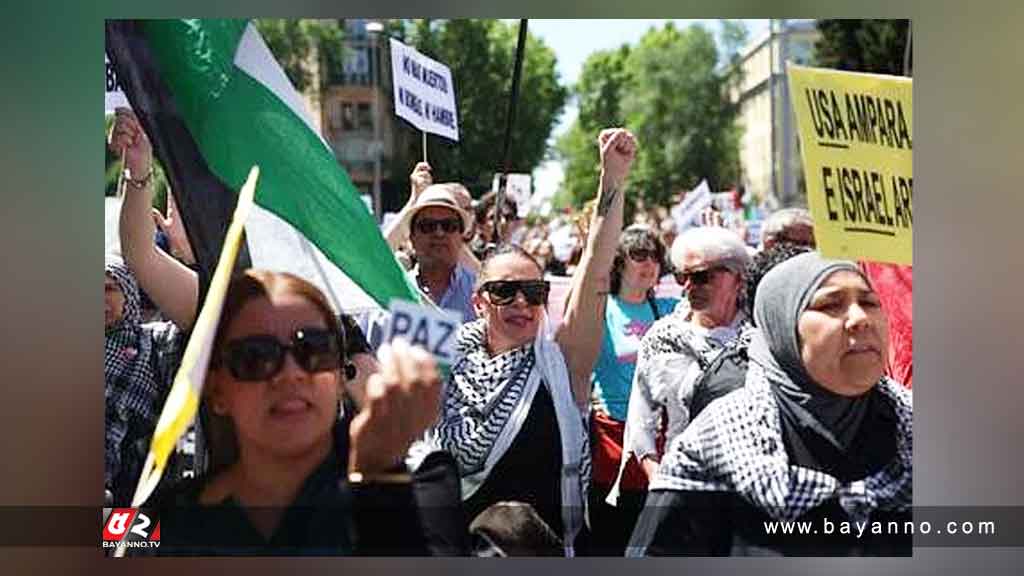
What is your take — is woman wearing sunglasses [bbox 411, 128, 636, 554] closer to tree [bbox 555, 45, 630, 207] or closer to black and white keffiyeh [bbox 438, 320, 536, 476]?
black and white keffiyeh [bbox 438, 320, 536, 476]

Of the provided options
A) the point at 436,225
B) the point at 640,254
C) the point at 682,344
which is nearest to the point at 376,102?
the point at 436,225

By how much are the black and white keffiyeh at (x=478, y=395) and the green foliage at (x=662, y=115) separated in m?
0.45

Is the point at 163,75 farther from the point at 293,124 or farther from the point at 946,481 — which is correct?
the point at 946,481

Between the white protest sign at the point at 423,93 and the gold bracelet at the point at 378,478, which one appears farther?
the gold bracelet at the point at 378,478

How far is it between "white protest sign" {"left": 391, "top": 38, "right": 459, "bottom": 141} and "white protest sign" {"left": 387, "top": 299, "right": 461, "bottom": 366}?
0.46 metres

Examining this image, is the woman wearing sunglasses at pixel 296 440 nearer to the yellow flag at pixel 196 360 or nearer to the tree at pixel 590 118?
the yellow flag at pixel 196 360

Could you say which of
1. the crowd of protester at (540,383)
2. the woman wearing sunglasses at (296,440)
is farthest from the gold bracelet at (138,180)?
the woman wearing sunglasses at (296,440)

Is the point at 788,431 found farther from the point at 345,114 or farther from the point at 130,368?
the point at 130,368

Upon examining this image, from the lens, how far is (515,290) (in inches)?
137

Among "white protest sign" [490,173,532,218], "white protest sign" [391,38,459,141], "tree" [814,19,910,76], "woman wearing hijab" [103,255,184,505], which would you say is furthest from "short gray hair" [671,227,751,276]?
"woman wearing hijab" [103,255,184,505]

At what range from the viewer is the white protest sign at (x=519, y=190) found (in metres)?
3.43

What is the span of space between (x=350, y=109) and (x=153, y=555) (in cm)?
132

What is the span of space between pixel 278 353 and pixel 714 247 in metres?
1.17

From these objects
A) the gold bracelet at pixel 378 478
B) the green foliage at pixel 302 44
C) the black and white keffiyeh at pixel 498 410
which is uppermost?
the green foliage at pixel 302 44
